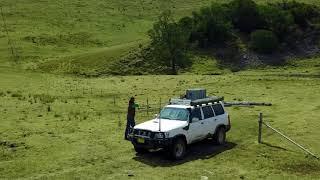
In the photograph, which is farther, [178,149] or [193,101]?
[193,101]

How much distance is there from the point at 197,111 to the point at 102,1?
71.4 metres

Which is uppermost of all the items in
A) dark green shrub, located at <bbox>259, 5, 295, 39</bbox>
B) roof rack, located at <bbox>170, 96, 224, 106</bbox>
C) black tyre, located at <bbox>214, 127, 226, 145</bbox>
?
dark green shrub, located at <bbox>259, 5, 295, 39</bbox>

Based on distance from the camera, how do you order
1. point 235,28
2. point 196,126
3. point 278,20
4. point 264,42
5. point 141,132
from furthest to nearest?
point 235,28
point 278,20
point 264,42
point 196,126
point 141,132

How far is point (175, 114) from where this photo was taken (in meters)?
21.4

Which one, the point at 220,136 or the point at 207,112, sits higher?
the point at 207,112

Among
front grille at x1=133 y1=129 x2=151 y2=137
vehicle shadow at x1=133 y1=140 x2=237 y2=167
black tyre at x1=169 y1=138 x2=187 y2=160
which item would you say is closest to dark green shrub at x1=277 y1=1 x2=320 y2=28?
vehicle shadow at x1=133 y1=140 x2=237 y2=167

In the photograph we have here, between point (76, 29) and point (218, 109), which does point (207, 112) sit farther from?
point (76, 29)

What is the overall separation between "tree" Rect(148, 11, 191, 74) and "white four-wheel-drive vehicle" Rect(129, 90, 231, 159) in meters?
34.1

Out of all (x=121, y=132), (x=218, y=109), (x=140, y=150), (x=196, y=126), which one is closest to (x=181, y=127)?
(x=196, y=126)

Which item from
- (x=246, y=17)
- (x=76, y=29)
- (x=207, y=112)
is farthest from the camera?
(x=76, y=29)

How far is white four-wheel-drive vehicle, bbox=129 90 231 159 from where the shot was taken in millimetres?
19891

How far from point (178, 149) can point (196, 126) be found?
54.5 inches

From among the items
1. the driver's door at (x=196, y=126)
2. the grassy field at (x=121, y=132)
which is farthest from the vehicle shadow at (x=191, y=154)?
the driver's door at (x=196, y=126)

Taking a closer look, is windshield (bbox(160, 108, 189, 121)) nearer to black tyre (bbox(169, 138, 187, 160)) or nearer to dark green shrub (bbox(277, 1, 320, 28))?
black tyre (bbox(169, 138, 187, 160))
